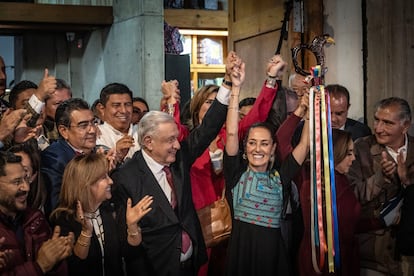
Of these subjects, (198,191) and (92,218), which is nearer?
(92,218)

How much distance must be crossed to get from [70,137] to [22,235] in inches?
35.0

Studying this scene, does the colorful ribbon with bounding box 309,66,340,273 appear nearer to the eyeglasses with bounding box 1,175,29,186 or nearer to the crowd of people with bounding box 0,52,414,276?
the crowd of people with bounding box 0,52,414,276

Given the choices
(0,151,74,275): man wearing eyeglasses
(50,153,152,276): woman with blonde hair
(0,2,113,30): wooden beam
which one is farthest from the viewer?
(0,2,113,30): wooden beam

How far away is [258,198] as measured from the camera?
133 inches

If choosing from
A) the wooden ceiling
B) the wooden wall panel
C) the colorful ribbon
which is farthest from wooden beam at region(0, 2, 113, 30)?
the colorful ribbon

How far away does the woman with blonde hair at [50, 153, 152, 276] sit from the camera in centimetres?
299

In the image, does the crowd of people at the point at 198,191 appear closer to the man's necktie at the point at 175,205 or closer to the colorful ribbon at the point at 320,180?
the man's necktie at the point at 175,205

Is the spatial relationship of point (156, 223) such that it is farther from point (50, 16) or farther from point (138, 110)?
point (50, 16)

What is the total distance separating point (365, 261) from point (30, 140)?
2058mm

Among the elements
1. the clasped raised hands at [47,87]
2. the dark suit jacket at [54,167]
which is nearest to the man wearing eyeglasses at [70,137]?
the dark suit jacket at [54,167]

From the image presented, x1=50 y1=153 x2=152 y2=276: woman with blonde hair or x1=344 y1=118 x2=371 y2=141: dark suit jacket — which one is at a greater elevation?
x1=344 y1=118 x2=371 y2=141: dark suit jacket

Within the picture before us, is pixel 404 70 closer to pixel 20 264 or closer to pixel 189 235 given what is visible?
pixel 189 235

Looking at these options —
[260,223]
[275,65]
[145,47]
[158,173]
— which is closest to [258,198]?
[260,223]

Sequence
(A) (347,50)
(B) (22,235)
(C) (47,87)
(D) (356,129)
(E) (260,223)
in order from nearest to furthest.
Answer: (B) (22,235), (E) (260,223), (C) (47,87), (D) (356,129), (A) (347,50)
